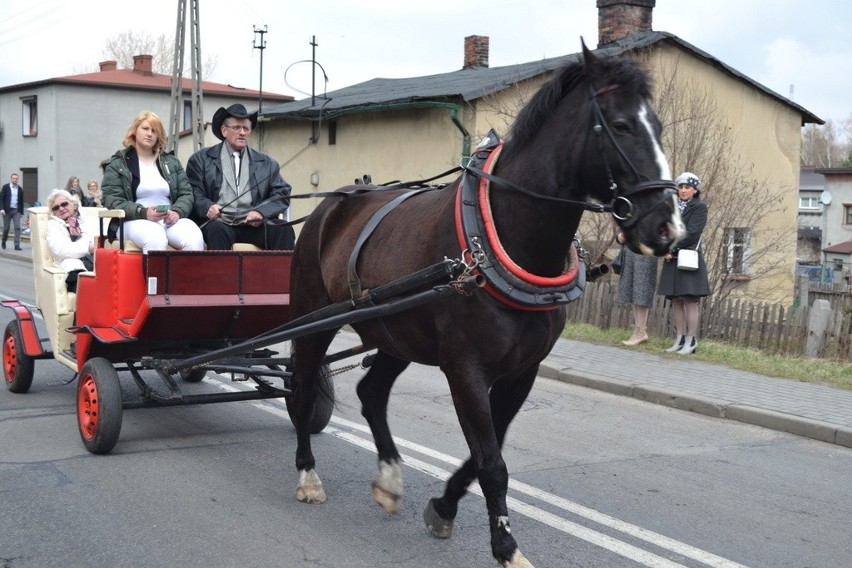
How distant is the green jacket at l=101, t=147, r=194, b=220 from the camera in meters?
6.95

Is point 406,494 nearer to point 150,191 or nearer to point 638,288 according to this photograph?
point 150,191

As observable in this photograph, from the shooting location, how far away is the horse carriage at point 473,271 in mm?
4039

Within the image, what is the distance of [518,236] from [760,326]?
332 inches

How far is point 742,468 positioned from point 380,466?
8.73ft

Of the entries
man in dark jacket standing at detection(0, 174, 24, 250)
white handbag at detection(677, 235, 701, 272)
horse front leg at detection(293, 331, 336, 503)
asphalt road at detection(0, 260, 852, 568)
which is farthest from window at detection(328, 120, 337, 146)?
horse front leg at detection(293, 331, 336, 503)

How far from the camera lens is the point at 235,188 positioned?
726cm

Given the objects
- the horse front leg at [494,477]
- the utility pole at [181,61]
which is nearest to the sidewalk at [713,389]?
the horse front leg at [494,477]

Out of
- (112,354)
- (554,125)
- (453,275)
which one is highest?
(554,125)

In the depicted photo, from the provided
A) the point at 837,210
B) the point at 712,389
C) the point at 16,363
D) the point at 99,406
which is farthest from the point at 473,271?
the point at 837,210

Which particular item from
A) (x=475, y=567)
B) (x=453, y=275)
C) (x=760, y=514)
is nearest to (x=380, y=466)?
(x=475, y=567)

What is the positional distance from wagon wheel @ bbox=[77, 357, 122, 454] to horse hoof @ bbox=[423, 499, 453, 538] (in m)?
2.41

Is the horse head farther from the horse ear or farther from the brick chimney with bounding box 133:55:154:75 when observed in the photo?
the brick chimney with bounding box 133:55:154:75

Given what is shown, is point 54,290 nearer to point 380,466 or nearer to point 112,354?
point 112,354

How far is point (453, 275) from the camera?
4281 mm
